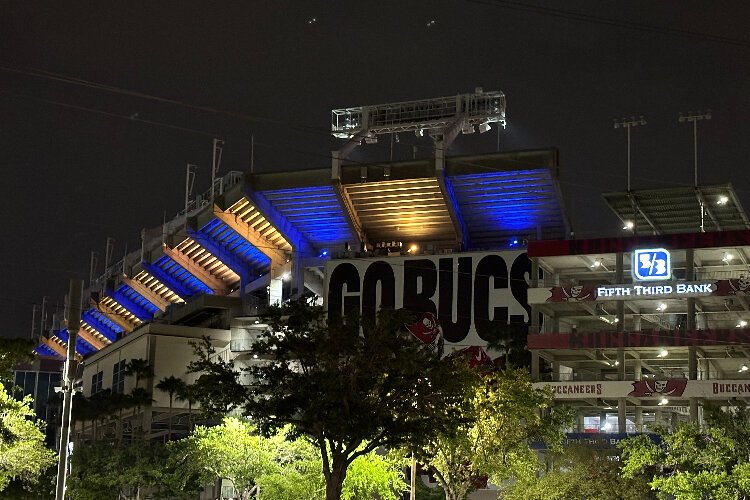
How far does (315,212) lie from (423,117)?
15.0m

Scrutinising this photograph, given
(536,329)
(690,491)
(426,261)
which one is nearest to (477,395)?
(690,491)

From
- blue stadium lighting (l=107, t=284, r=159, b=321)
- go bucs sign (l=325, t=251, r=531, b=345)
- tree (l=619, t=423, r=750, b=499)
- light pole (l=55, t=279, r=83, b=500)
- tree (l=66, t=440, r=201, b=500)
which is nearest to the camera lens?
light pole (l=55, t=279, r=83, b=500)

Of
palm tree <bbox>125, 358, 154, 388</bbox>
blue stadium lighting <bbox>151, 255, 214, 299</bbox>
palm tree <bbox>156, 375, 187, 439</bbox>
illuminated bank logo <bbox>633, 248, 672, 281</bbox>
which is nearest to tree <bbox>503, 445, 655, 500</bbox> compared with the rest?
illuminated bank logo <bbox>633, 248, 672, 281</bbox>

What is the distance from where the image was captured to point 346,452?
47.4m

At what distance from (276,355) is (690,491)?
2320 cm

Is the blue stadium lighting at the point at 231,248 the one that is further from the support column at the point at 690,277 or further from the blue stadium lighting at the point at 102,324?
the blue stadium lighting at the point at 102,324

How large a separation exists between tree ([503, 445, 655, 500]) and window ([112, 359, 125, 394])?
7912 centimetres

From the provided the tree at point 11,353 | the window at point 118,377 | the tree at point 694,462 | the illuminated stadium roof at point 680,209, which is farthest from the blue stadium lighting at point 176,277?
the tree at point 11,353

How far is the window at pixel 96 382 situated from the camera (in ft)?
488

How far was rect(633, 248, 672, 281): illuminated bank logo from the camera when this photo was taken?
9019 cm

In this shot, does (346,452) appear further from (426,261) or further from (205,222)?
(205,222)

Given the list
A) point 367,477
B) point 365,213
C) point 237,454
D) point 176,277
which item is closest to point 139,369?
point 365,213

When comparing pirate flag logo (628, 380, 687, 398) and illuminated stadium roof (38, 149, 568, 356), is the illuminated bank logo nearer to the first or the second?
pirate flag logo (628, 380, 687, 398)

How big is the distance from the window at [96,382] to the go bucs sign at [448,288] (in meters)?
41.7
